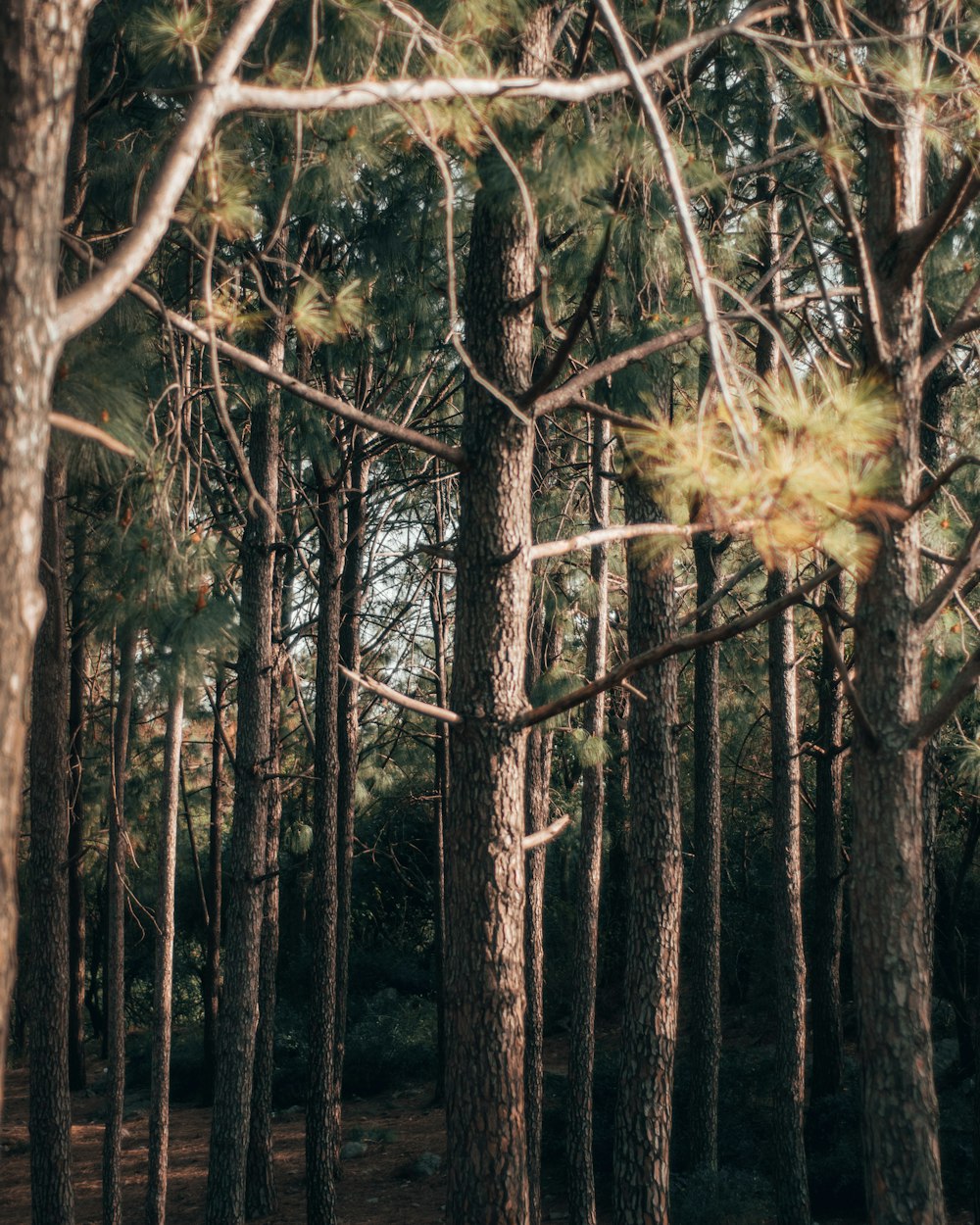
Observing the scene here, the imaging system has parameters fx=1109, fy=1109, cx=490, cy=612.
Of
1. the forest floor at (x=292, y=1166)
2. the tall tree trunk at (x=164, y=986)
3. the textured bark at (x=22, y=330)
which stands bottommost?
the forest floor at (x=292, y=1166)

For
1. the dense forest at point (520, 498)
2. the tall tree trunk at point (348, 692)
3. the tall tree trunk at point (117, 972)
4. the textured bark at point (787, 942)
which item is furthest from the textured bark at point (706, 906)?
the tall tree trunk at point (117, 972)

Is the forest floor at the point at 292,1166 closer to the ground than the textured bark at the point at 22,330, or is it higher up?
closer to the ground

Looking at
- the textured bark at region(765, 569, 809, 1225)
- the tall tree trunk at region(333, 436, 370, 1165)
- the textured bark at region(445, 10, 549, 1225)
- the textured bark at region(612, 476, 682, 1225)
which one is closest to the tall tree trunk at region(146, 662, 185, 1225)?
the tall tree trunk at region(333, 436, 370, 1165)

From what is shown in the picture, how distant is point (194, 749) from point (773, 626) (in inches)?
603

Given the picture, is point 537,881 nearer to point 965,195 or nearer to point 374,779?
point 374,779

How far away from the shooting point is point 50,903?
6336mm

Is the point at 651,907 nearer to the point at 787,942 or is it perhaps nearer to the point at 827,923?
the point at 787,942

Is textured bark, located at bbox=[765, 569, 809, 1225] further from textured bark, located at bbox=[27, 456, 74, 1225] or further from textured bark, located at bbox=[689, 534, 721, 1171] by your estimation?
textured bark, located at bbox=[27, 456, 74, 1225]

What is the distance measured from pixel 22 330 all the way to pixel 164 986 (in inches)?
342

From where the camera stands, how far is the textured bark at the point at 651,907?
23.3 ft

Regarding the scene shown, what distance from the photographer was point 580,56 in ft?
15.3

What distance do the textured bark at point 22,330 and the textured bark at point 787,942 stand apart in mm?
7281

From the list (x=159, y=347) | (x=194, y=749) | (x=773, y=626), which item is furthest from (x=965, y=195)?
(x=194, y=749)

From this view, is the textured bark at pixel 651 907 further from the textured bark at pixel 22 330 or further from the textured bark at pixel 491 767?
the textured bark at pixel 22 330
